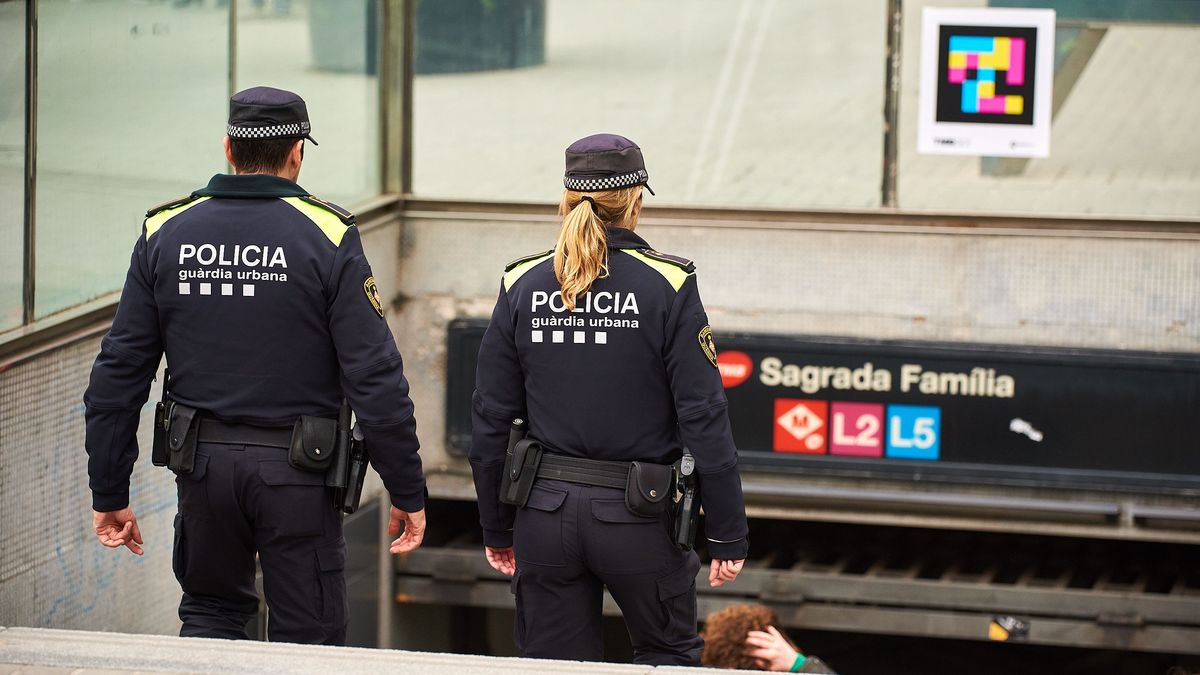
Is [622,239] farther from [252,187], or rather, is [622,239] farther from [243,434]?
[243,434]

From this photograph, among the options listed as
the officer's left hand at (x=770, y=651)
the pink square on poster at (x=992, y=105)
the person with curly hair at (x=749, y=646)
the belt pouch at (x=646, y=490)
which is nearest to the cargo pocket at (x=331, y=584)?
the belt pouch at (x=646, y=490)

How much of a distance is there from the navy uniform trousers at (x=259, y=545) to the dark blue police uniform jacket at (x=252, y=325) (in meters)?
0.13

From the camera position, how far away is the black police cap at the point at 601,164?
360 centimetres

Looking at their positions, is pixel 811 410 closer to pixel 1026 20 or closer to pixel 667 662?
pixel 1026 20

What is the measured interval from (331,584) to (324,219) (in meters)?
0.91

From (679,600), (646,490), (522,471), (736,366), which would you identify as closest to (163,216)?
(522,471)

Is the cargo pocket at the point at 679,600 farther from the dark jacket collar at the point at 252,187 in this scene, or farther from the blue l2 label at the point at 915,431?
the blue l2 label at the point at 915,431

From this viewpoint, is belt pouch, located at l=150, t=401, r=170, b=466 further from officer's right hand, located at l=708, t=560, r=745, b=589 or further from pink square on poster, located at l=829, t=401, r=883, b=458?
pink square on poster, located at l=829, t=401, r=883, b=458

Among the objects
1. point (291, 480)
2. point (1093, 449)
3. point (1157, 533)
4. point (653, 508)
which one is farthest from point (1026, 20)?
point (291, 480)

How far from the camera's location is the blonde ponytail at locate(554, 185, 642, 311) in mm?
3574

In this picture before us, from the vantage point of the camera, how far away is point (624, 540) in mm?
3615

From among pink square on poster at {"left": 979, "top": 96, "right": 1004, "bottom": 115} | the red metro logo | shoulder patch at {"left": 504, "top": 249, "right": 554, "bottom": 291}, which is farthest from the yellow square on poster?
shoulder patch at {"left": 504, "top": 249, "right": 554, "bottom": 291}

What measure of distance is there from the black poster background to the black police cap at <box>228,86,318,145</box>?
127 inches

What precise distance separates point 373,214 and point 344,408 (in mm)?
3005
